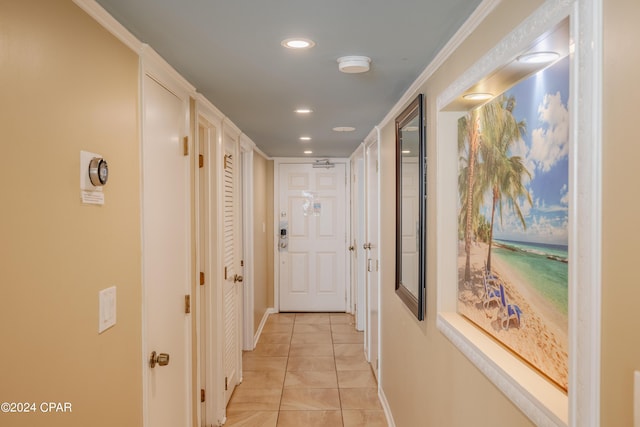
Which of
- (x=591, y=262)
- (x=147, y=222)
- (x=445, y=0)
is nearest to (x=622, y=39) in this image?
(x=591, y=262)

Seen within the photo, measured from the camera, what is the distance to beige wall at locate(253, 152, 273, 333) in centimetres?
511

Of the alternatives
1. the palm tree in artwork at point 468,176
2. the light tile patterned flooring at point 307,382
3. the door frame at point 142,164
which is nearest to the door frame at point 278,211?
the light tile patterned flooring at point 307,382

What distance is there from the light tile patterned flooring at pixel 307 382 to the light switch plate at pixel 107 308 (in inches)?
79.0

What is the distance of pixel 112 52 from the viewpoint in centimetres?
149

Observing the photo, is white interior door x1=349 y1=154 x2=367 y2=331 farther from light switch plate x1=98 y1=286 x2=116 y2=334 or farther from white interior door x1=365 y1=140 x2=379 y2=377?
light switch plate x1=98 y1=286 x2=116 y2=334

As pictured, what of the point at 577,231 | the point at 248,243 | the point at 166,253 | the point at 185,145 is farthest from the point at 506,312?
the point at 248,243

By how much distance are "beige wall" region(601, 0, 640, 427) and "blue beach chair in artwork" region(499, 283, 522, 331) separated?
54cm

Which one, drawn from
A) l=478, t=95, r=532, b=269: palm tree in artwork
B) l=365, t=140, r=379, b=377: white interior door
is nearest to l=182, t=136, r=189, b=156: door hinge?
l=478, t=95, r=532, b=269: palm tree in artwork

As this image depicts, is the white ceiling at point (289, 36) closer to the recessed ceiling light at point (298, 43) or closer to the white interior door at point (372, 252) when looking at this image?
the recessed ceiling light at point (298, 43)

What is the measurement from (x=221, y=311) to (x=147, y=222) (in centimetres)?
158

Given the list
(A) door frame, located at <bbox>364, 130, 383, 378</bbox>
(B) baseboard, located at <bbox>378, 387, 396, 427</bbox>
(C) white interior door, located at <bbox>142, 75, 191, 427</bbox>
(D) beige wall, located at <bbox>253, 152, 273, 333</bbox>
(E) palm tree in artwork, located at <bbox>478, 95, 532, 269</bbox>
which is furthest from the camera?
(D) beige wall, located at <bbox>253, 152, 273, 333</bbox>

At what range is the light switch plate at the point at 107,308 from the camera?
4.63 ft

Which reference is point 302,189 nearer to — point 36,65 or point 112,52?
point 112,52

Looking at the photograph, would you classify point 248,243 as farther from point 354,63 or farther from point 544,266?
point 544,266
